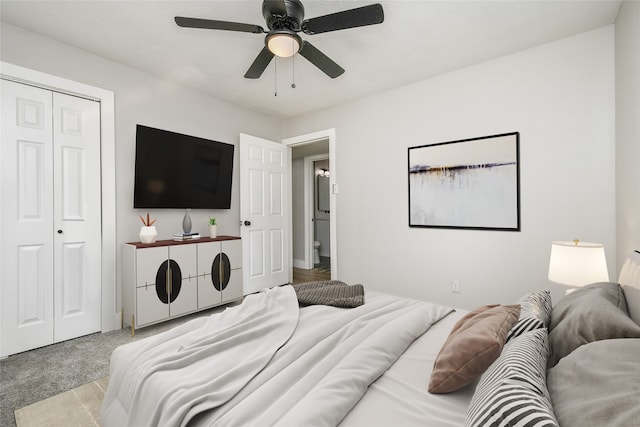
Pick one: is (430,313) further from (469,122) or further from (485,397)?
(469,122)

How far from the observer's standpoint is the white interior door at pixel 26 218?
2.39 meters

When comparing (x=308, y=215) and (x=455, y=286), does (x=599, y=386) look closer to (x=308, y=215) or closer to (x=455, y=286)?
(x=455, y=286)

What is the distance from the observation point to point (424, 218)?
3.33 metres

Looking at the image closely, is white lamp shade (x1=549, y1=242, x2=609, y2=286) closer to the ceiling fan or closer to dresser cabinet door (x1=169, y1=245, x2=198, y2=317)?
the ceiling fan

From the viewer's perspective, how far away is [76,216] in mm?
2754

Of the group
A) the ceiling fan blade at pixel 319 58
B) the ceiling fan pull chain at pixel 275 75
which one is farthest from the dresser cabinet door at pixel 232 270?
the ceiling fan blade at pixel 319 58

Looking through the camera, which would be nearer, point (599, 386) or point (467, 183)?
point (599, 386)

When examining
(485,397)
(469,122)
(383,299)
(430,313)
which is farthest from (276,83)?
(485,397)

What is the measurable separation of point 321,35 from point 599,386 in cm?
266

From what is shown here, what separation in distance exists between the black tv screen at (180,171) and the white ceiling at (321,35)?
0.70m

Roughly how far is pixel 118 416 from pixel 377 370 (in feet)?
3.43

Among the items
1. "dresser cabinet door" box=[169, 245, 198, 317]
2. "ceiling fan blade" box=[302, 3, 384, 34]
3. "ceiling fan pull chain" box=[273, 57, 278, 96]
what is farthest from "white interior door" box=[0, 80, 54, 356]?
"ceiling fan blade" box=[302, 3, 384, 34]

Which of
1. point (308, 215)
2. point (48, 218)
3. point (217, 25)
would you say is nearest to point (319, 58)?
point (217, 25)

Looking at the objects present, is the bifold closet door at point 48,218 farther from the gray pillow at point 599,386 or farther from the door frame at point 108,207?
the gray pillow at point 599,386
